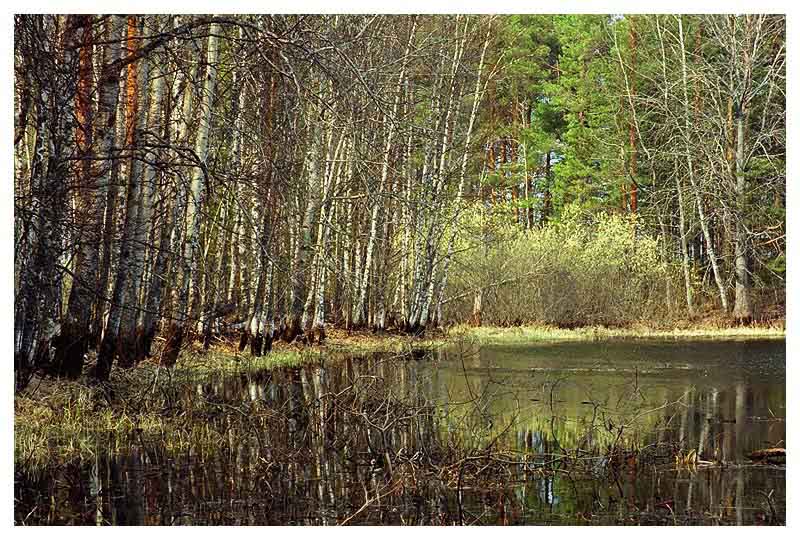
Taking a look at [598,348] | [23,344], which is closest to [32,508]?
[23,344]

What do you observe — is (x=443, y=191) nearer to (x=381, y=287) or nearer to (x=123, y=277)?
(x=381, y=287)

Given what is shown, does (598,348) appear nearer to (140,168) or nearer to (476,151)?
(476,151)

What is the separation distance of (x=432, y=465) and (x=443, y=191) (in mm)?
13113

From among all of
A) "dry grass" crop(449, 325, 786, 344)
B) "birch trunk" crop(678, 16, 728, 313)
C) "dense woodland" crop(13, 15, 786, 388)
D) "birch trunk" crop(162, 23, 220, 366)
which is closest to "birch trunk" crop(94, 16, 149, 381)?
"dense woodland" crop(13, 15, 786, 388)

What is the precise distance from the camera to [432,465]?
6.17m

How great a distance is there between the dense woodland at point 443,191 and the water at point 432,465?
1.70m

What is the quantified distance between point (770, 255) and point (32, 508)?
18516 millimetres

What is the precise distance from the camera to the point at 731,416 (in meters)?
8.85

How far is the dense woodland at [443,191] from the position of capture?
393 inches

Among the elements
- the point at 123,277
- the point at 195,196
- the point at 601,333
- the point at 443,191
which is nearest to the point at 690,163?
the point at 601,333

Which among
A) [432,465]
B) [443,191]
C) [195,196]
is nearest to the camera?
[432,465]

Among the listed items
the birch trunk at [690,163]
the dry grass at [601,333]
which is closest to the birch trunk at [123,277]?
the dry grass at [601,333]

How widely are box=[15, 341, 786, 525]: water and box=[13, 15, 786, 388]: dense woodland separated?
170cm

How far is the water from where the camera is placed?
5.38 meters
